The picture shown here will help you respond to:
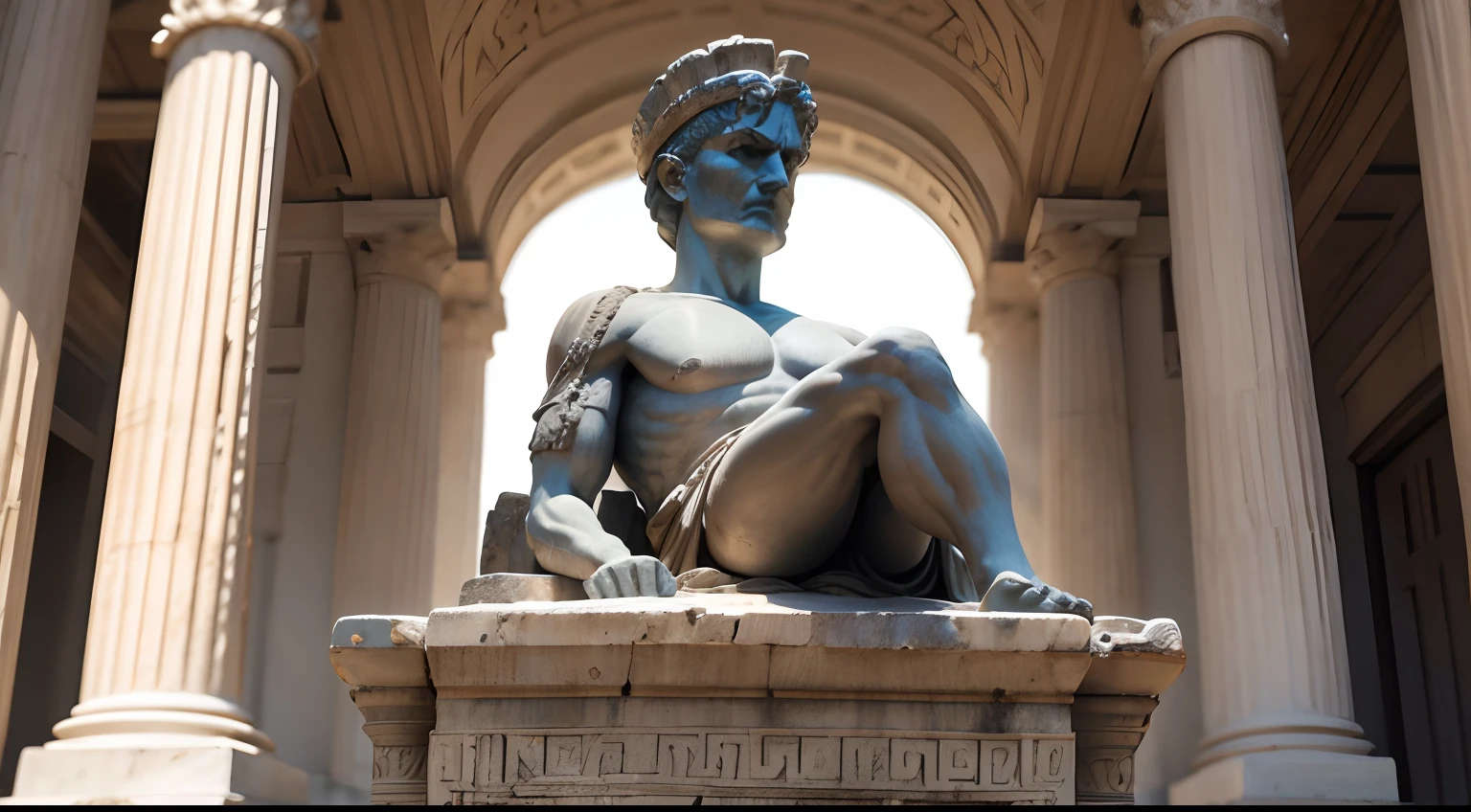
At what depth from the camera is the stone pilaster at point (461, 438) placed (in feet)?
47.3

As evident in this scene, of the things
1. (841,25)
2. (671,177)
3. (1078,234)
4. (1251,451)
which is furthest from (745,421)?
(841,25)

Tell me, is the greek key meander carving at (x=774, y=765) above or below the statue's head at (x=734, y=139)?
below

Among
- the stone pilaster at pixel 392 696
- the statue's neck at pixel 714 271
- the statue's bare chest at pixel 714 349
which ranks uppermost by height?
the statue's neck at pixel 714 271

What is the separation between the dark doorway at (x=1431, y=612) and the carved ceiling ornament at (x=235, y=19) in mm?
9423

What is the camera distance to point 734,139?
5.22m

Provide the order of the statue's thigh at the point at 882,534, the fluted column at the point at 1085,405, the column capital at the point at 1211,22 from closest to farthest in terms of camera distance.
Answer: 1. the statue's thigh at the point at 882,534
2. the column capital at the point at 1211,22
3. the fluted column at the point at 1085,405

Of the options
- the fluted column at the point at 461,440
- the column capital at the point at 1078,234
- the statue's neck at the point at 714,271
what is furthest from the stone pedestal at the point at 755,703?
the column capital at the point at 1078,234

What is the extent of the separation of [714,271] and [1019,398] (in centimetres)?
984

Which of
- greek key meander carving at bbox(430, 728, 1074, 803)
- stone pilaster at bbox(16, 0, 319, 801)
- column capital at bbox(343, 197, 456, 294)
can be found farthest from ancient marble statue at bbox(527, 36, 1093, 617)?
column capital at bbox(343, 197, 456, 294)

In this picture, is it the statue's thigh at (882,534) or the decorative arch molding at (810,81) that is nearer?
the statue's thigh at (882,534)

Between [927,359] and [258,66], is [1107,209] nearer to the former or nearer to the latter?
[258,66]

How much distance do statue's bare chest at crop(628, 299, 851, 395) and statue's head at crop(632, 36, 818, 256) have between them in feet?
1.19

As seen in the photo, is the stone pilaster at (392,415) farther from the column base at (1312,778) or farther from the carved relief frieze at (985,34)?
the column base at (1312,778)

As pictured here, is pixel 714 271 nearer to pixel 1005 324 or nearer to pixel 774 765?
pixel 774 765
